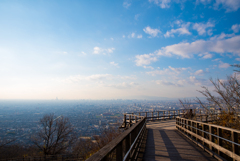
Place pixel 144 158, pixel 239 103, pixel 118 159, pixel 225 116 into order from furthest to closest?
pixel 225 116, pixel 239 103, pixel 144 158, pixel 118 159

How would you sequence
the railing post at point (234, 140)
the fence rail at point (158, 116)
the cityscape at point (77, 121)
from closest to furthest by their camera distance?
the railing post at point (234, 140) < the fence rail at point (158, 116) < the cityscape at point (77, 121)

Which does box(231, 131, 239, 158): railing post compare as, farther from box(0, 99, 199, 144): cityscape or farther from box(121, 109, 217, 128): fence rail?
box(0, 99, 199, 144): cityscape

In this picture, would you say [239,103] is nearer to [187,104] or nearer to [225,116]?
[225,116]

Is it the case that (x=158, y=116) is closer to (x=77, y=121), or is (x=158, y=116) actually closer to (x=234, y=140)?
(x=234, y=140)

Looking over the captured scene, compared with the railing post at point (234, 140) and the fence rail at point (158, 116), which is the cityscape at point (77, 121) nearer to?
the fence rail at point (158, 116)

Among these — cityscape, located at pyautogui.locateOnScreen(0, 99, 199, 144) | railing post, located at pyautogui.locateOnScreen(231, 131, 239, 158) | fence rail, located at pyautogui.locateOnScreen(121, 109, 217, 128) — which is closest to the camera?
railing post, located at pyautogui.locateOnScreen(231, 131, 239, 158)

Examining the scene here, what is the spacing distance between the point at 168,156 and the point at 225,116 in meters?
7.68

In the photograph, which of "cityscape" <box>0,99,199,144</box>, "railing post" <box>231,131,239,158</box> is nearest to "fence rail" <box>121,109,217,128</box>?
"cityscape" <box>0,99,199,144</box>

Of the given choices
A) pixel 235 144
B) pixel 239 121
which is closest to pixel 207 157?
pixel 235 144

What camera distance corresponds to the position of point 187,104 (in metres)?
18.0

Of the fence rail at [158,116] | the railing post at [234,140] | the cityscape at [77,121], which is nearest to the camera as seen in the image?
the railing post at [234,140]

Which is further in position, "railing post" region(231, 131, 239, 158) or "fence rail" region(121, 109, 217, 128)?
"fence rail" region(121, 109, 217, 128)

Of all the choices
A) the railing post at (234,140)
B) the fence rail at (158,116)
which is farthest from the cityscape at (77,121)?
the railing post at (234,140)

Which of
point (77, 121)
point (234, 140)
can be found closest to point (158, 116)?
point (234, 140)
